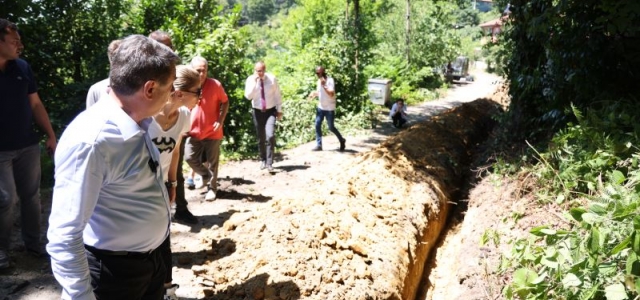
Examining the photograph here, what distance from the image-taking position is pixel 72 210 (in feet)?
5.24

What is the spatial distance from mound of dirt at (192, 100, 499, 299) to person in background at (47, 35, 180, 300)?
→ 5.34ft

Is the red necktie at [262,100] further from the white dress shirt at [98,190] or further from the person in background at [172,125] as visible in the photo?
the white dress shirt at [98,190]

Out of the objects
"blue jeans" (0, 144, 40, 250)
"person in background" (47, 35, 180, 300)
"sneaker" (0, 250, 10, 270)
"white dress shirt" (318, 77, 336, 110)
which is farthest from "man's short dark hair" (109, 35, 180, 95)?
"white dress shirt" (318, 77, 336, 110)

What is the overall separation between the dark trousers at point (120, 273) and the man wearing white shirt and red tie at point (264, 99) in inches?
188

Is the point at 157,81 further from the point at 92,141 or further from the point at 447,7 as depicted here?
the point at 447,7

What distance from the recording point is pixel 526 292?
107 inches

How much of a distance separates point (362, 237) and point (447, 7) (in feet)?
86.8

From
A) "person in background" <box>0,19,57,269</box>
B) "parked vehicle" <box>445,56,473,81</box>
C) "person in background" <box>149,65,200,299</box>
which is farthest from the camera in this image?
"parked vehicle" <box>445,56,473,81</box>

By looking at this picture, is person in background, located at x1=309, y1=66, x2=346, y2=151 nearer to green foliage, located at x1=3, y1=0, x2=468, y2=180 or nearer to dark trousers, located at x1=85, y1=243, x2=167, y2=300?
green foliage, located at x1=3, y1=0, x2=468, y2=180

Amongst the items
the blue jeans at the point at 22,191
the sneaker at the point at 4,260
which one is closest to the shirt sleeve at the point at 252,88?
the blue jeans at the point at 22,191

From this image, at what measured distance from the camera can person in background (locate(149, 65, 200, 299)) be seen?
3.07m

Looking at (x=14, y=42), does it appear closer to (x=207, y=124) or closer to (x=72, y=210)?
(x=207, y=124)

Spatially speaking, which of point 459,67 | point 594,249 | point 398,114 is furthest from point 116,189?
point 459,67

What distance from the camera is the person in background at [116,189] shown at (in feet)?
5.26
